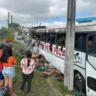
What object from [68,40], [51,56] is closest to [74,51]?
[68,40]

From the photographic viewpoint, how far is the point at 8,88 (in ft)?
26.4

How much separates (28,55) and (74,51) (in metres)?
2.58

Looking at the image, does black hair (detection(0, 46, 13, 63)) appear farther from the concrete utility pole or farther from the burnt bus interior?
the burnt bus interior

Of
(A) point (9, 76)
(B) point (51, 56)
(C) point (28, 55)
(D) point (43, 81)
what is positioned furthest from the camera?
(B) point (51, 56)

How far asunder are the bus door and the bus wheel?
0.97 m

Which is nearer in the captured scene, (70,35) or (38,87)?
(70,35)

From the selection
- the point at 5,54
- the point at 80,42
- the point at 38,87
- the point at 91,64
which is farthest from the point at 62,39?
the point at 5,54

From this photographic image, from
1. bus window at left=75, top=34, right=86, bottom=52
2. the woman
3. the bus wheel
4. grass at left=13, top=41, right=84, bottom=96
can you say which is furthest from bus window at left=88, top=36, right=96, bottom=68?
the woman

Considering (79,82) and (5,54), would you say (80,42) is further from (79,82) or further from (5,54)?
(5,54)

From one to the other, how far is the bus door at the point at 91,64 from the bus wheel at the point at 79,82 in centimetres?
97

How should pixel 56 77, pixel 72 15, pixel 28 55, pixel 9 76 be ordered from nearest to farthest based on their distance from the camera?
pixel 9 76
pixel 28 55
pixel 72 15
pixel 56 77

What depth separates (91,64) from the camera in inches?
332

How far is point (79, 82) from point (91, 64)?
68.9 inches

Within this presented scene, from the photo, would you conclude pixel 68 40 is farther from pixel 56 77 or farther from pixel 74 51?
pixel 56 77
